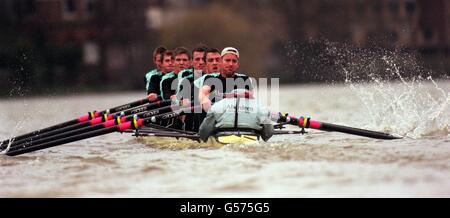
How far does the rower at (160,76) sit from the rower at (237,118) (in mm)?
3793

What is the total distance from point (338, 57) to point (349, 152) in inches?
1258

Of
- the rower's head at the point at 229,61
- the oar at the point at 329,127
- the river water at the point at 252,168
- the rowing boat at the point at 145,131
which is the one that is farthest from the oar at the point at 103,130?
the oar at the point at 329,127

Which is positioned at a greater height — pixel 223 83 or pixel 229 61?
pixel 229 61

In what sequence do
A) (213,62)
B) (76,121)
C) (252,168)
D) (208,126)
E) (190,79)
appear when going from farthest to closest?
1. (76,121)
2. (190,79)
3. (213,62)
4. (208,126)
5. (252,168)

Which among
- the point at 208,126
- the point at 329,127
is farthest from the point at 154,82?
the point at 329,127

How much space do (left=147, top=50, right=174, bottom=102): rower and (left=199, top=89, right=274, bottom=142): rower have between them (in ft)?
12.4

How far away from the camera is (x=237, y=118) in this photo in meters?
13.4

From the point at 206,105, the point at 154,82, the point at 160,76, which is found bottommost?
the point at 206,105

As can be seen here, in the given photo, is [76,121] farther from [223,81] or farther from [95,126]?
[223,81]

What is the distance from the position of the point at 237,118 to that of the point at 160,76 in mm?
4572

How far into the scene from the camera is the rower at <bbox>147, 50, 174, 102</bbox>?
17.3 m

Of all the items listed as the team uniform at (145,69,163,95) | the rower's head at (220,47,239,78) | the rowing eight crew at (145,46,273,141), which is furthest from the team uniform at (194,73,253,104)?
the team uniform at (145,69,163,95)

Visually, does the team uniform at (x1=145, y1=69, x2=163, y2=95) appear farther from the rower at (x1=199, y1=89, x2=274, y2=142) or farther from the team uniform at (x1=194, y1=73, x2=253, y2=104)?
the rower at (x1=199, y1=89, x2=274, y2=142)
